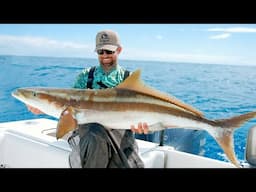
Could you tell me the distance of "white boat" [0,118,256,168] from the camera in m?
2.81

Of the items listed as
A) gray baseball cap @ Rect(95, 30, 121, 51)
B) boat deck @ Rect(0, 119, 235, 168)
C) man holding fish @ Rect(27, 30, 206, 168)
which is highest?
gray baseball cap @ Rect(95, 30, 121, 51)

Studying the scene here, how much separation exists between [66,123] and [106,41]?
0.84m

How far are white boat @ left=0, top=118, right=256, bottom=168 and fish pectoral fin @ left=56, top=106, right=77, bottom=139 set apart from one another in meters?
0.83

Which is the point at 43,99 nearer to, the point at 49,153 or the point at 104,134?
the point at 104,134

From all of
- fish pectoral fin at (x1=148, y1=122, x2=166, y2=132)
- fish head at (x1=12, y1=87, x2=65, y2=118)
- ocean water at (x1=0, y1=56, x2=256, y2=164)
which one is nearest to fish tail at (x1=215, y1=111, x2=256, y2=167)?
fish pectoral fin at (x1=148, y1=122, x2=166, y2=132)

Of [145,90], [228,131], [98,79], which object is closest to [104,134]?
[145,90]

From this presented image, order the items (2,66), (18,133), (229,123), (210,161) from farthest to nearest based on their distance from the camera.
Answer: (2,66) < (18,133) < (210,161) < (229,123)

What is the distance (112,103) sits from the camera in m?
2.06

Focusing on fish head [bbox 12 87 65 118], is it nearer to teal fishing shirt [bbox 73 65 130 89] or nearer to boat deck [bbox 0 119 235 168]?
teal fishing shirt [bbox 73 65 130 89]

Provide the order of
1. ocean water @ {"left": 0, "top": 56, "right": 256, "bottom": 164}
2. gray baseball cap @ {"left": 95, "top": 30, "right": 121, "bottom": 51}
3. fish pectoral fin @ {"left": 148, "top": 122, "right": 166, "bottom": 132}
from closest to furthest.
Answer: fish pectoral fin @ {"left": 148, "top": 122, "right": 166, "bottom": 132} < gray baseball cap @ {"left": 95, "top": 30, "right": 121, "bottom": 51} < ocean water @ {"left": 0, "top": 56, "right": 256, "bottom": 164}

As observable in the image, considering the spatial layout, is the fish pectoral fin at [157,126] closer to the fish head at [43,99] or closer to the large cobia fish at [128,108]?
the large cobia fish at [128,108]
